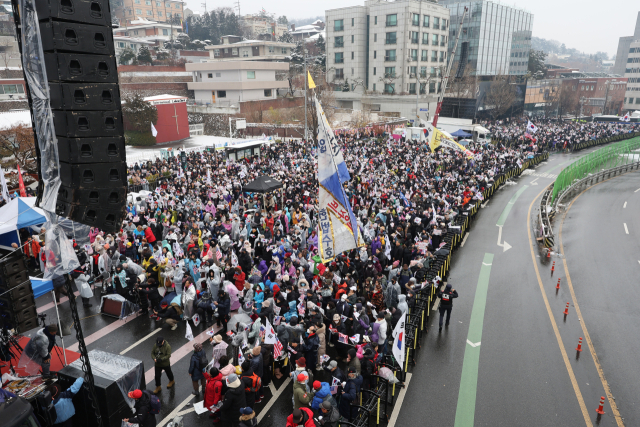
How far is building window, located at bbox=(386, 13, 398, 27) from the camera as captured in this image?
6450 cm

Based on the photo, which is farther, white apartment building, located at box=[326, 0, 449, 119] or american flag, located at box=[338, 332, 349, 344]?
white apartment building, located at box=[326, 0, 449, 119]

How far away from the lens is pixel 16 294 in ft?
25.8

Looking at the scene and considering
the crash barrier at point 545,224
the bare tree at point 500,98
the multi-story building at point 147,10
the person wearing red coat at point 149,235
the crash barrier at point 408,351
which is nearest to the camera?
the crash barrier at point 408,351

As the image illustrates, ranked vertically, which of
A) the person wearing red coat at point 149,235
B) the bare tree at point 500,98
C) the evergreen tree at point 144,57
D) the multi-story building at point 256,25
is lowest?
the person wearing red coat at point 149,235

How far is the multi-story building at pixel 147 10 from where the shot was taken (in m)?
105

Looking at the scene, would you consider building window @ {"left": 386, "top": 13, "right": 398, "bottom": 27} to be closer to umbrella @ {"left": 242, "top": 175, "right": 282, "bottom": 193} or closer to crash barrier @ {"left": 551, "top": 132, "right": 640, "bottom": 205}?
crash barrier @ {"left": 551, "top": 132, "right": 640, "bottom": 205}

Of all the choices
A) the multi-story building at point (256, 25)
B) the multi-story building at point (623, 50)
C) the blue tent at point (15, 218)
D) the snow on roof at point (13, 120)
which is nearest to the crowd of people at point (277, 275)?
the blue tent at point (15, 218)

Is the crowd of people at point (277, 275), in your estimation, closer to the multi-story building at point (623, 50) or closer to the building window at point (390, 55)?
the building window at point (390, 55)

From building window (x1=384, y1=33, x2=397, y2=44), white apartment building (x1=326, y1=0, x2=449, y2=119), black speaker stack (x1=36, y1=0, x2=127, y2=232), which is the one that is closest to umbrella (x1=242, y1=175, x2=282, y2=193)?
black speaker stack (x1=36, y1=0, x2=127, y2=232)

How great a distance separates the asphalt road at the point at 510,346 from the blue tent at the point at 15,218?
116 inches

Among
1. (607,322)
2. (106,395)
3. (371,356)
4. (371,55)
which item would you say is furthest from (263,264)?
(371,55)

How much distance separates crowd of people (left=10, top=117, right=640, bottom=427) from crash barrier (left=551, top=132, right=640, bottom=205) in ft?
17.8

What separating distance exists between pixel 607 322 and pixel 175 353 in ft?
41.6

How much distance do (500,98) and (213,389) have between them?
71895mm
